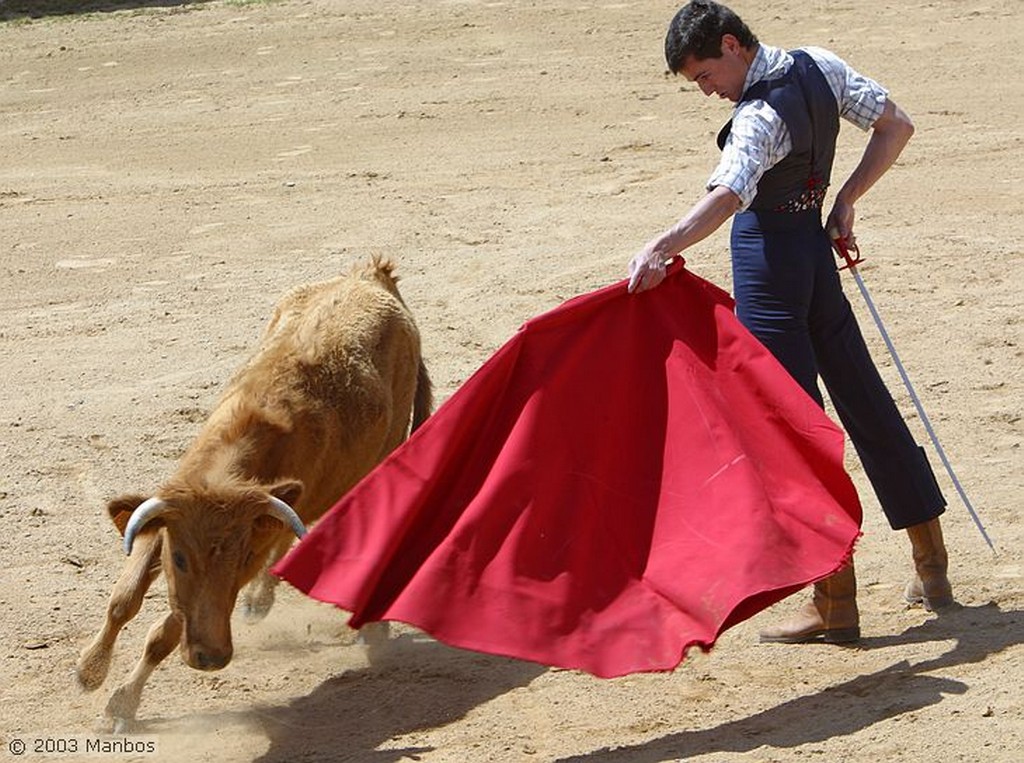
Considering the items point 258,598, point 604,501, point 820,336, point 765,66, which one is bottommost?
point 258,598

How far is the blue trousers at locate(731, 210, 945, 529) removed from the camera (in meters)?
6.18

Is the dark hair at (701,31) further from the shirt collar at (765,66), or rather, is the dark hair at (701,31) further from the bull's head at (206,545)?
the bull's head at (206,545)

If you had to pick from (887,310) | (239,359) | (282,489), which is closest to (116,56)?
(239,359)

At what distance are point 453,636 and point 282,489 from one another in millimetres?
1013

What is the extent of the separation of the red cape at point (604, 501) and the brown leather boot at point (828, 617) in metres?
0.53

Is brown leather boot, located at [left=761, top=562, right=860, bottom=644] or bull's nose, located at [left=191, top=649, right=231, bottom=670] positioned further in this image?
brown leather boot, located at [left=761, top=562, right=860, bottom=644]

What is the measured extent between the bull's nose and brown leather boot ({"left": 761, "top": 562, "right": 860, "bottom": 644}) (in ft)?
6.34

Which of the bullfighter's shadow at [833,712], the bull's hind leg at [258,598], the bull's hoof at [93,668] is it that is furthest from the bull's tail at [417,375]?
the bullfighter's shadow at [833,712]

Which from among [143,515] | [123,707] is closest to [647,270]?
[143,515]

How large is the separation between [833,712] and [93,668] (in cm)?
262

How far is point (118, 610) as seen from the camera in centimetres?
649

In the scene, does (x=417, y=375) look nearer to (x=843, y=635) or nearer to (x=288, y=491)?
(x=288, y=491)

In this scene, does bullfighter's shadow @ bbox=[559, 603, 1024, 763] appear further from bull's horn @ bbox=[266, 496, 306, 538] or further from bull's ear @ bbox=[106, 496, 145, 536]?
bull's ear @ bbox=[106, 496, 145, 536]

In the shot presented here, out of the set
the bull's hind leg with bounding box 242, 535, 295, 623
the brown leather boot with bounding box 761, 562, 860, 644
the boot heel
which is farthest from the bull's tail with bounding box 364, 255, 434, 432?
the boot heel
